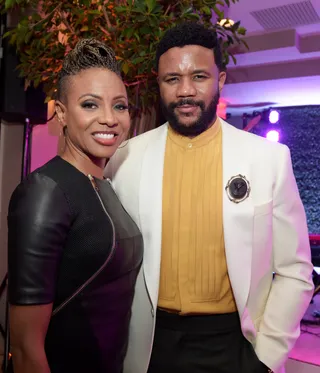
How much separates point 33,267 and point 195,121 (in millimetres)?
806

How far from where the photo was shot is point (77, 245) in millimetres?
1150

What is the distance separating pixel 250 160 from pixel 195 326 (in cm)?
61

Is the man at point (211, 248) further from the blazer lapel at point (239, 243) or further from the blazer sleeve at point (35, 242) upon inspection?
the blazer sleeve at point (35, 242)

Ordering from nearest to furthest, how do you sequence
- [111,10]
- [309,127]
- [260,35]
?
[111,10] < [260,35] < [309,127]

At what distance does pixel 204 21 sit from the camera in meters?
2.58

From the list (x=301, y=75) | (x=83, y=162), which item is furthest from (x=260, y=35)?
(x=83, y=162)

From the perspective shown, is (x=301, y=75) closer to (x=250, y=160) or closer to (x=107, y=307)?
(x=250, y=160)

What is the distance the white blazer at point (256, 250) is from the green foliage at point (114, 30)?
2.98 ft

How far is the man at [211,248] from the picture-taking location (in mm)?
1480

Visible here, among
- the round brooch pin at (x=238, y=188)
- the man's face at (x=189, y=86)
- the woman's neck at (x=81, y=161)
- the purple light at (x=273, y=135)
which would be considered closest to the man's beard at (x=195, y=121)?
the man's face at (x=189, y=86)

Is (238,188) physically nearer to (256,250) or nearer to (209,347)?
(256,250)

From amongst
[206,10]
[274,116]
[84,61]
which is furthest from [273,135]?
[84,61]

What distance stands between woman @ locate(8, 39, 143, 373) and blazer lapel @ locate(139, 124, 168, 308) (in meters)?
0.06

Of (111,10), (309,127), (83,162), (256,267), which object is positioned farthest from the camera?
(309,127)
